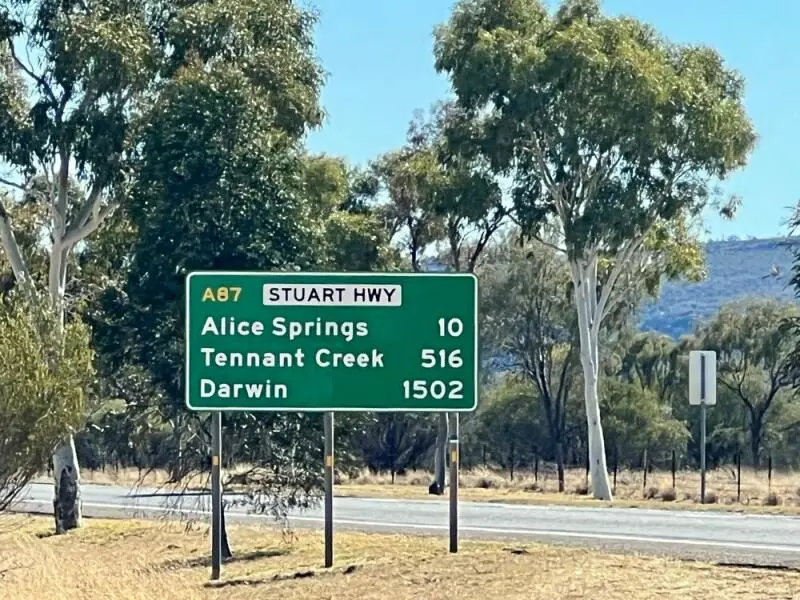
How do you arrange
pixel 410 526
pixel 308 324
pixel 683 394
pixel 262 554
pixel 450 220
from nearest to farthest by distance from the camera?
pixel 308 324 → pixel 262 554 → pixel 410 526 → pixel 450 220 → pixel 683 394

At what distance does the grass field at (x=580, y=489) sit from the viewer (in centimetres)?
2917

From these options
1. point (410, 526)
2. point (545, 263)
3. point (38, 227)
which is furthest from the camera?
point (545, 263)

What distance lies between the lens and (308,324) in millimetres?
16203

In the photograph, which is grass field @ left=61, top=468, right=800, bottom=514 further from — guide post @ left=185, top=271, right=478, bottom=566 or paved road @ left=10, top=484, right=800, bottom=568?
guide post @ left=185, top=271, right=478, bottom=566

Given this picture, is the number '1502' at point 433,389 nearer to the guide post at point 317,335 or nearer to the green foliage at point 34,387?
the guide post at point 317,335

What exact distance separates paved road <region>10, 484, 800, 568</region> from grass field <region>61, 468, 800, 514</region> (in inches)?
68.7

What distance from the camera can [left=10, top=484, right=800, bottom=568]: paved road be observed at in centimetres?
1758

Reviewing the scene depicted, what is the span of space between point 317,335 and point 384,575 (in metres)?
2.67

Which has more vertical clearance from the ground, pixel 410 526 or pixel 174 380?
pixel 174 380

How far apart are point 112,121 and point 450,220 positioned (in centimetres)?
1367

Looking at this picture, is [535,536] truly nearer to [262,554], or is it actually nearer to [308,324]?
[262,554]

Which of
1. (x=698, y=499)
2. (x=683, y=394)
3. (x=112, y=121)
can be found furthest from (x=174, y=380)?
(x=683, y=394)

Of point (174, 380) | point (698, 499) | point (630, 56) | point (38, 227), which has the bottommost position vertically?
point (698, 499)

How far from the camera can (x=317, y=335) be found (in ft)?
53.2
